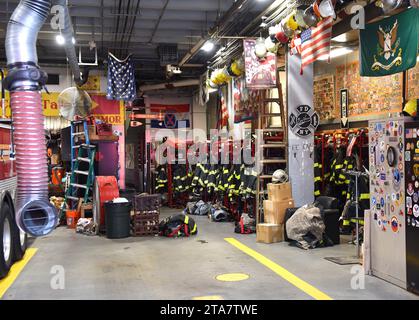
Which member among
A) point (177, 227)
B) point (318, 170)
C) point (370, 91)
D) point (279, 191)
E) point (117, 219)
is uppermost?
point (370, 91)

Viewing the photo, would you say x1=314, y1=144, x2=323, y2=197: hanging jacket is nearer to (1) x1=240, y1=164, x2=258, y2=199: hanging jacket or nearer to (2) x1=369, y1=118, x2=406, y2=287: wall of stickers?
(1) x1=240, y1=164, x2=258, y2=199: hanging jacket

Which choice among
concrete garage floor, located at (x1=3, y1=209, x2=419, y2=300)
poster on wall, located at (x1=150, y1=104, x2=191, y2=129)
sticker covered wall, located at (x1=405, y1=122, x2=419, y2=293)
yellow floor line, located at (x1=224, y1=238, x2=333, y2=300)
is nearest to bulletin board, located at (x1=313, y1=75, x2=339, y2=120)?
concrete garage floor, located at (x1=3, y1=209, x2=419, y2=300)

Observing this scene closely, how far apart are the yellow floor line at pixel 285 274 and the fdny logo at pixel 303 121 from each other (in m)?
2.88

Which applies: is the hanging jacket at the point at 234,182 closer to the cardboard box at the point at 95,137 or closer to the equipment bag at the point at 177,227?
the equipment bag at the point at 177,227

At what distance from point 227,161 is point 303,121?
3.47 metres

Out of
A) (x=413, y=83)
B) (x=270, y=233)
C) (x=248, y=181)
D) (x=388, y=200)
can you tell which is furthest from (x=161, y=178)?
(x=388, y=200)

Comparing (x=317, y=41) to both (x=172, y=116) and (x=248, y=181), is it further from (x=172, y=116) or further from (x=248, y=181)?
(x=172, y=116)

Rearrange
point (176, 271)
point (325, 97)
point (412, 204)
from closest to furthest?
point (412, 204) < point (176, 271) < point (325, 97)

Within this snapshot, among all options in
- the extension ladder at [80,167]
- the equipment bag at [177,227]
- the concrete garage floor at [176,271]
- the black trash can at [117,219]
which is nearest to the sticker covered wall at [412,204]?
the concrete garage floor at [176,271]

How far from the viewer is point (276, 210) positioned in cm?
933

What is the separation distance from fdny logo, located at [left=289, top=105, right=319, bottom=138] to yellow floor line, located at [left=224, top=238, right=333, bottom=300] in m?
2.88

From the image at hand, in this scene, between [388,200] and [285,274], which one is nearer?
[388,200]

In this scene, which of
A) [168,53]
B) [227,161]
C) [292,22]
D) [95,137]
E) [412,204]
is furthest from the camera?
[168,53]
